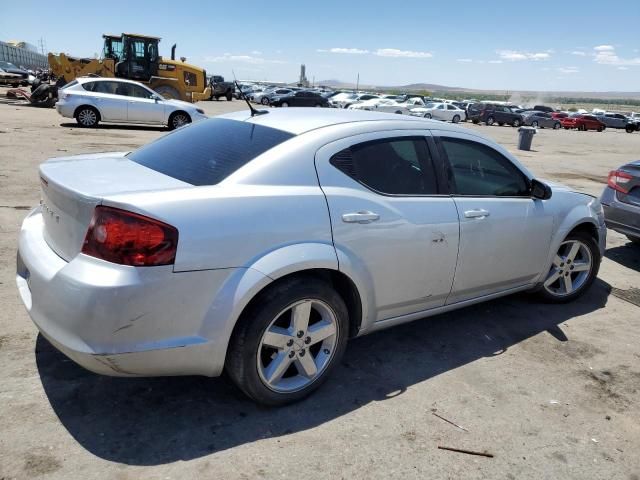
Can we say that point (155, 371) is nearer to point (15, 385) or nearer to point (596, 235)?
point (15, 385)

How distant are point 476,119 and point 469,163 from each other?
40267 mm

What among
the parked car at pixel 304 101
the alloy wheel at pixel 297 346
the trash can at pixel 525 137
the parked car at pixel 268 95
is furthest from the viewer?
the parked car at pixel 268 95

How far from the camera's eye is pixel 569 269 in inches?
183

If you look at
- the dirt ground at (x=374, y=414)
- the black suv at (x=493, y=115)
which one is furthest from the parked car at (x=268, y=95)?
the dirt ground at (x=374, y=414)

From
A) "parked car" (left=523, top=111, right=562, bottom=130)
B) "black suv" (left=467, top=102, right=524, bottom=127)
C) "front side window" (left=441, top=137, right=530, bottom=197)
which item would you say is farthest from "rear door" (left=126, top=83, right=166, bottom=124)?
→ "parked car" (left=523, top=111, right=562, bottom=130)

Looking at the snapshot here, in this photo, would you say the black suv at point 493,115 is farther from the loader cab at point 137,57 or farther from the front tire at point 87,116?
the front tire at point 87,116

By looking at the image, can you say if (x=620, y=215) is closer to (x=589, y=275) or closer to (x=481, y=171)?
(x=589, y=275)

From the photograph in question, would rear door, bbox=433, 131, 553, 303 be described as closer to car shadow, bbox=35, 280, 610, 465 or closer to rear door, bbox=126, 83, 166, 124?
car shadow, bbox=35, 280, 610, 465

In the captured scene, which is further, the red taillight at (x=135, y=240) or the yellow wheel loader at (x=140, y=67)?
the yellow wheel loader at (x=140, y=67)

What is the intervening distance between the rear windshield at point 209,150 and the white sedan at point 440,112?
33806 millimetres

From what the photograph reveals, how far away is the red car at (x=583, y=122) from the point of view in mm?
44375

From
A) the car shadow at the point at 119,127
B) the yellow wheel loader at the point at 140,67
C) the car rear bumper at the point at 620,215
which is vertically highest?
the yellow wheel loader at the point at 140,67

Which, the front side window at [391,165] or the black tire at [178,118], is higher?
the front side window at [391,165]

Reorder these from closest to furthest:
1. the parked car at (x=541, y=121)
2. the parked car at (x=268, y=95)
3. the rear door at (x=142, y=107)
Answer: the rear door at (x=142, y=107)
the parked car at (x=541, y=121)
the parked car at (x=268, y=95)
